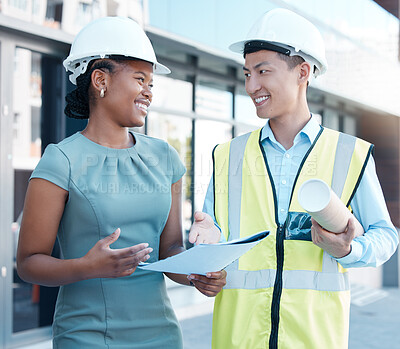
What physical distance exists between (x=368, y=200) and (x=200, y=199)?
5.45 metres

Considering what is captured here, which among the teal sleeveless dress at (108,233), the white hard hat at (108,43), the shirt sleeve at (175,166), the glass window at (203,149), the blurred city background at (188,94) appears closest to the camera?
the teal sleeveless dress at (108,233)

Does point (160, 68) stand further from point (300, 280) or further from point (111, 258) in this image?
point (300, 280)

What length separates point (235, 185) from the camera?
6.15 ft

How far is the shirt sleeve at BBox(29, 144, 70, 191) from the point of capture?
1.69 m

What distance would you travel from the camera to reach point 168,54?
21.1ft

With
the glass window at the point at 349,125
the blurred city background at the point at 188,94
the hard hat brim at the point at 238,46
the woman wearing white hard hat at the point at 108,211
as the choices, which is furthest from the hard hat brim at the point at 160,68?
the glass window at the point at 349,125

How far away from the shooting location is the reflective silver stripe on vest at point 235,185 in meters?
1.83

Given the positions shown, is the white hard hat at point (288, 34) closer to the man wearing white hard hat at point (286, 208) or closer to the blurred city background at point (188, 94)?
the man wearing white hard hat at point (286, 208)

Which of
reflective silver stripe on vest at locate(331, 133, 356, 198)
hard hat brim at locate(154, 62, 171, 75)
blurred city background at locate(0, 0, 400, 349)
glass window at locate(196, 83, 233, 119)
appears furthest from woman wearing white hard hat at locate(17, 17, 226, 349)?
glass window at locate(196, 83, 233, 119)

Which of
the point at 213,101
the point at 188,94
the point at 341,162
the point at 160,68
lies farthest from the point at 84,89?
the point at 213,101

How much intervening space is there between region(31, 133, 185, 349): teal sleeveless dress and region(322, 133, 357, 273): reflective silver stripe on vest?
605 mm

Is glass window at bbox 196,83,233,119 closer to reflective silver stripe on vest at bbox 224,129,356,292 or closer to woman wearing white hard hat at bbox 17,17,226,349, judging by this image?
woman wearing white hard hat at bbox 17,17,226,349

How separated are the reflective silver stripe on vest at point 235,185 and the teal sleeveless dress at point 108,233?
0.81ft

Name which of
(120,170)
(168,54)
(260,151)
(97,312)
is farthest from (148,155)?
(168,54)
